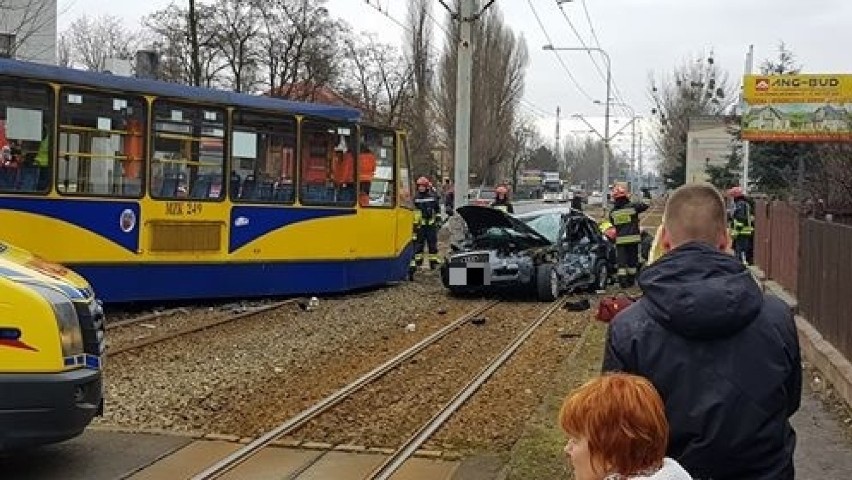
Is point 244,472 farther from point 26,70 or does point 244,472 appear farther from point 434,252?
point 434,252

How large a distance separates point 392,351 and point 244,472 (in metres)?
4.92

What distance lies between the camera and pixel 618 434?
2350 millimetres

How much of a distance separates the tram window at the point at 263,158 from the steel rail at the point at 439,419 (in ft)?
14.2

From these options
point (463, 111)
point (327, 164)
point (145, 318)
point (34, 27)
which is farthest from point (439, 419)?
point (34, 27)

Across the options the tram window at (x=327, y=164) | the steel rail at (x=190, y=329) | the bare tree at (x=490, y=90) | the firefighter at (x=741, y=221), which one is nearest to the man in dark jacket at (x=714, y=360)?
the steel rail at (x=190, y=329)

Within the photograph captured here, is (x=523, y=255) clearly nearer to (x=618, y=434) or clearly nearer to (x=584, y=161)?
(x=618, y=434)

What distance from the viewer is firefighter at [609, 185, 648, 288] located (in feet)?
55.1

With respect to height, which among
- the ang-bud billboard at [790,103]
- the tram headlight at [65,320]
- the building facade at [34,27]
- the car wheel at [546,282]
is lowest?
the car wheel at [546,282]

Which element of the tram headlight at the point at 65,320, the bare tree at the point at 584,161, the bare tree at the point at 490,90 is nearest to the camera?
the tram headlight at the point at 65,320

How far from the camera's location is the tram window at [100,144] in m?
12.4

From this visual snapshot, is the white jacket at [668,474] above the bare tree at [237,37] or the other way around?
the other way around

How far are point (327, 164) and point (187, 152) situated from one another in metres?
2.60

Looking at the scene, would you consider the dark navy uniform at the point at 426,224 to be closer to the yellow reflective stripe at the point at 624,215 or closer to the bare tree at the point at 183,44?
the yellow reflective stripe at the point at 624,215

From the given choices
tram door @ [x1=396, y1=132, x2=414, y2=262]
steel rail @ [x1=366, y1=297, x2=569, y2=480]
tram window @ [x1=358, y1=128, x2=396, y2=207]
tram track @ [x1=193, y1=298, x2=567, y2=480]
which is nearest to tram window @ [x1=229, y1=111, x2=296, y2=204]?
tram window @ [x1=358, y1=128, x2=396, y2=207]
